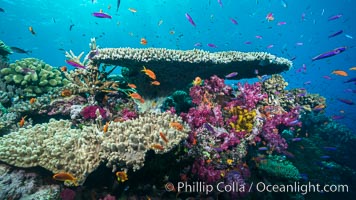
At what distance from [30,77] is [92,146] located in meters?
5.42

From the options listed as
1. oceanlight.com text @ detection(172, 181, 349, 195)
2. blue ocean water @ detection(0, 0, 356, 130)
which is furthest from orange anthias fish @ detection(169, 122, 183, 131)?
blue ocean water @ detection(0, 0, 356, 130)

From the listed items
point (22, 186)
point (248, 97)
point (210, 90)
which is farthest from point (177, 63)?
point (22, 186)

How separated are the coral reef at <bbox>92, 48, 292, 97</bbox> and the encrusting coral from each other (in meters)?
1.77

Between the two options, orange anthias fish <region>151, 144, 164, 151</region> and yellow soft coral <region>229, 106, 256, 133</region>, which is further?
yellow soft coral <region>229, 106, 256, 133</region>

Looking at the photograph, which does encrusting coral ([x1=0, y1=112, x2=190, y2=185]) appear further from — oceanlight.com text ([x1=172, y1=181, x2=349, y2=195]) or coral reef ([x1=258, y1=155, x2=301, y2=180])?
coral reef ([x1=258, y1=155, x2=301, y2=180])

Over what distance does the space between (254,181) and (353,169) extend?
289 inches

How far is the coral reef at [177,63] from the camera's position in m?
5.70

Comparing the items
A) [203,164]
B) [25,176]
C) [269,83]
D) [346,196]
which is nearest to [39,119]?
[25,176]

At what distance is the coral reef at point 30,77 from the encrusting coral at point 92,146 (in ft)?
11.6

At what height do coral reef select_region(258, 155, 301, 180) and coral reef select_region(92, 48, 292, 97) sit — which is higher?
coral reef select_region(92, 48, 292, 97)

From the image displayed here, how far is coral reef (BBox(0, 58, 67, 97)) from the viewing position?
7.77m

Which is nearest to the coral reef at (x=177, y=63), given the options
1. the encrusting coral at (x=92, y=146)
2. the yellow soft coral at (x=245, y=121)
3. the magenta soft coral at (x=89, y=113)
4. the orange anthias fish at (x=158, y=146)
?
the magenta soft coral at (x=89, y=113)

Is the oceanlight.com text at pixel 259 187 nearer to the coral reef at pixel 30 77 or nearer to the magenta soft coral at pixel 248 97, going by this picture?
the magenta soft coral at pixel 248 97

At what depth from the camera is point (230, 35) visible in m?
66.7
